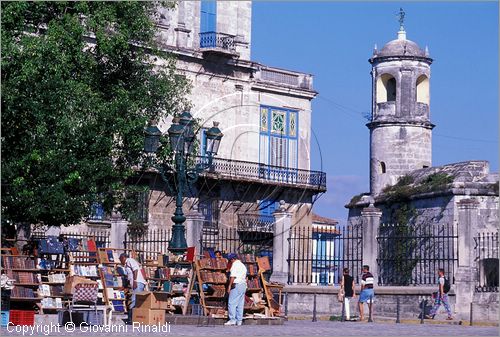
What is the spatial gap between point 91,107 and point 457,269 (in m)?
8.87

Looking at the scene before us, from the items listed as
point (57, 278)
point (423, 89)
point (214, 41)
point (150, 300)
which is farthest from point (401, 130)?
point (150, 300)

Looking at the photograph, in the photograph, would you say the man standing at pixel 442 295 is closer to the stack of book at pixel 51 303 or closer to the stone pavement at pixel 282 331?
the stone pavement at pixel 282 331

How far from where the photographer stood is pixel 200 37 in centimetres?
4631

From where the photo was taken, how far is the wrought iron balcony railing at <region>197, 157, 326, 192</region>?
4547cm

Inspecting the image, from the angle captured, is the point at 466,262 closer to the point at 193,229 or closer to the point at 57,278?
the point at 193,229

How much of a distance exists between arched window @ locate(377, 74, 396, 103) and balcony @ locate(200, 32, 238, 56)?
6001mm

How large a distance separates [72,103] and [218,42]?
706 inches

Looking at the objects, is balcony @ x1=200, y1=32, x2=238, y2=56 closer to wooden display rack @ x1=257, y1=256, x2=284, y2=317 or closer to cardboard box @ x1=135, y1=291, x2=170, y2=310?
wooden display rack @ x1=257, y1=256, x2=284, y2=317

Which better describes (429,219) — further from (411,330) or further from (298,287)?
(411,330)

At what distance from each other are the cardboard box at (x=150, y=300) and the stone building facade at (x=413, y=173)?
11.4 m

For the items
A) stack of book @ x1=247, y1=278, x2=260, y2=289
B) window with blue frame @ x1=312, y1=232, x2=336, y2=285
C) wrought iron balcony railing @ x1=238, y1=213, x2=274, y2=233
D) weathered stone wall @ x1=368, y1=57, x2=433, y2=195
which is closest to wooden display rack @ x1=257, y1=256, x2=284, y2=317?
stack of book @ x1=247, y1=278, x2=260, y2=289

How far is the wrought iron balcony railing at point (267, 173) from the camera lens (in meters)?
45.5

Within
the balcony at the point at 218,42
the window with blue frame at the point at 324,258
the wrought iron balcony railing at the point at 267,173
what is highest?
the balcony at the point at 218,42

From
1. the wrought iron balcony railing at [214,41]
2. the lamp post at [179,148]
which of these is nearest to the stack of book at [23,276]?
the lamp post at [179,148]
